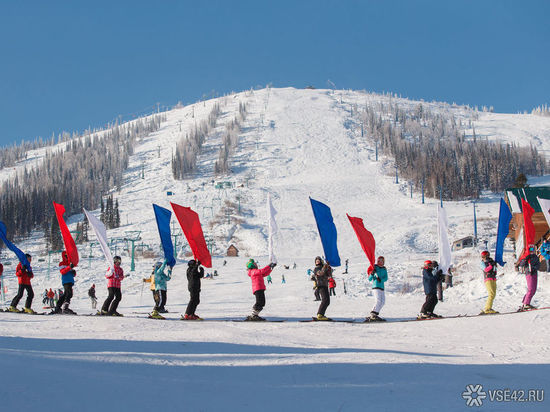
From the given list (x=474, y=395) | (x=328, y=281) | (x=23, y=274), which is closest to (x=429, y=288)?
(x=328, y=281)

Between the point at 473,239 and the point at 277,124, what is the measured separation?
98.6 metres

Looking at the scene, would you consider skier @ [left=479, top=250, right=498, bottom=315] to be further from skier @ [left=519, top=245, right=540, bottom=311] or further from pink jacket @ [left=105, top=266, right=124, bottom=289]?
pink jacket @ [left=105, top=266, right=124, bottom=289]

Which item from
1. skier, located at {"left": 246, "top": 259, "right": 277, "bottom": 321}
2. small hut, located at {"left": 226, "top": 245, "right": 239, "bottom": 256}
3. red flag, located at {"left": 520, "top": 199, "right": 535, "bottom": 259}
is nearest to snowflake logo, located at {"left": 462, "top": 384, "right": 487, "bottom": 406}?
skier, located at {"left": 246, "top": 259, "right": 277, "bottom": 321}

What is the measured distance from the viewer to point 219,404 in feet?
13.1

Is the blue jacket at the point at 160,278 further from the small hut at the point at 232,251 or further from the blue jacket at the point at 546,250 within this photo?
the small hut at the point at 232,251

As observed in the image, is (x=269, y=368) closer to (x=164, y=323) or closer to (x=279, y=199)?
(x=164, y=323)

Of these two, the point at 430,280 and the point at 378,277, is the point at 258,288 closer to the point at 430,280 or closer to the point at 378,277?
the point at 378,277

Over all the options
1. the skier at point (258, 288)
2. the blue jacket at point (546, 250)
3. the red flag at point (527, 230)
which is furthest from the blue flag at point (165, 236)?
the blue jacket at point (546, 250)

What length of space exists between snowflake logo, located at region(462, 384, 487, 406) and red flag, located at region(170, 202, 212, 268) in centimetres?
792

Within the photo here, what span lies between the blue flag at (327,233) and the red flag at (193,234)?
9.71 ft

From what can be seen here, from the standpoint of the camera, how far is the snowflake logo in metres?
4.35

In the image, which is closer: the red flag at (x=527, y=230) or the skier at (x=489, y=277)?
the skier at (x=489, y=277)

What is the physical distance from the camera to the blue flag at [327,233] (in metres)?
11.9

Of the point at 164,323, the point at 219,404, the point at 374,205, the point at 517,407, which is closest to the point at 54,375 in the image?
the point at 219,404
